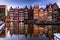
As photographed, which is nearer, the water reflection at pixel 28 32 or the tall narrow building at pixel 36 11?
the water reflection at pixel 28 32

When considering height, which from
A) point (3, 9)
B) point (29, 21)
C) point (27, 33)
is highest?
point (3, 9)

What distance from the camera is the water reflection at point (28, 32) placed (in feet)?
11.2

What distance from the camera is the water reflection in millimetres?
3400

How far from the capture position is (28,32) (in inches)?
136

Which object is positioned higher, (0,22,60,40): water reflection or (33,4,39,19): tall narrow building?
(33,4,39,19): tall narrow building

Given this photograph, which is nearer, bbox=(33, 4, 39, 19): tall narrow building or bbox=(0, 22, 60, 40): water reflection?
bbox=(0, 22, 60, 40): water reflection

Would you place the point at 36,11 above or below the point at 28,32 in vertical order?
above

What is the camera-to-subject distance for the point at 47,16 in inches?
139

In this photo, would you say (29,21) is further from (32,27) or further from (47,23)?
(47,23)

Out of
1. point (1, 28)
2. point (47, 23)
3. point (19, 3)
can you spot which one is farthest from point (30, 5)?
point (1, 28)

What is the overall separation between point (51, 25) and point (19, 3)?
28.8 inches

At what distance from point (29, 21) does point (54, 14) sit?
0.49m

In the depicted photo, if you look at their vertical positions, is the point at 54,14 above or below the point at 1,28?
above

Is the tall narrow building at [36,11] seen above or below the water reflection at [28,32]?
above
